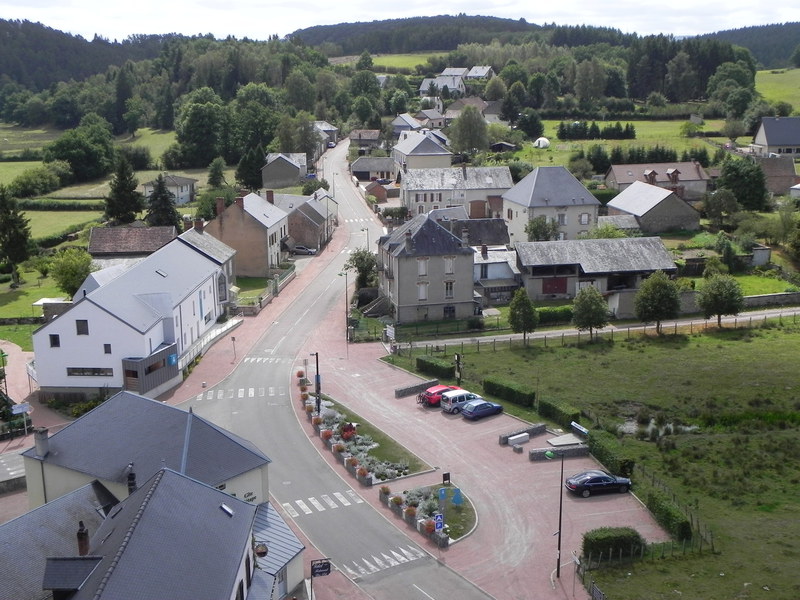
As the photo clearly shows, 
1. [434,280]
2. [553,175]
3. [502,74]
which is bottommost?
[434,280]

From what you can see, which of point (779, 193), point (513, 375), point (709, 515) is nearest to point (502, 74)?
point (779, 193)

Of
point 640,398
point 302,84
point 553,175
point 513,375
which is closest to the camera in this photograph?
point 640,398

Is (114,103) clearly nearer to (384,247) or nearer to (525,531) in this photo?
(384,247)

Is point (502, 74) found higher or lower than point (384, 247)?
higher

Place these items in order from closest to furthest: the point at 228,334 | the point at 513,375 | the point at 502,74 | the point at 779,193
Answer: the point at 513,375
the point at 228,334
the point at 779,193
the point at 502,74

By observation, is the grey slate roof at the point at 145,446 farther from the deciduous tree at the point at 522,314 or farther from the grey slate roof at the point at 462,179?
the grey slate roof at the point at 462,179

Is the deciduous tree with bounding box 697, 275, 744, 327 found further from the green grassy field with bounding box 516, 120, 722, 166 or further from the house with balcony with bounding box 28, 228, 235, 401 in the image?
the green grassy field with bounding box 516, 120, 722, 166
